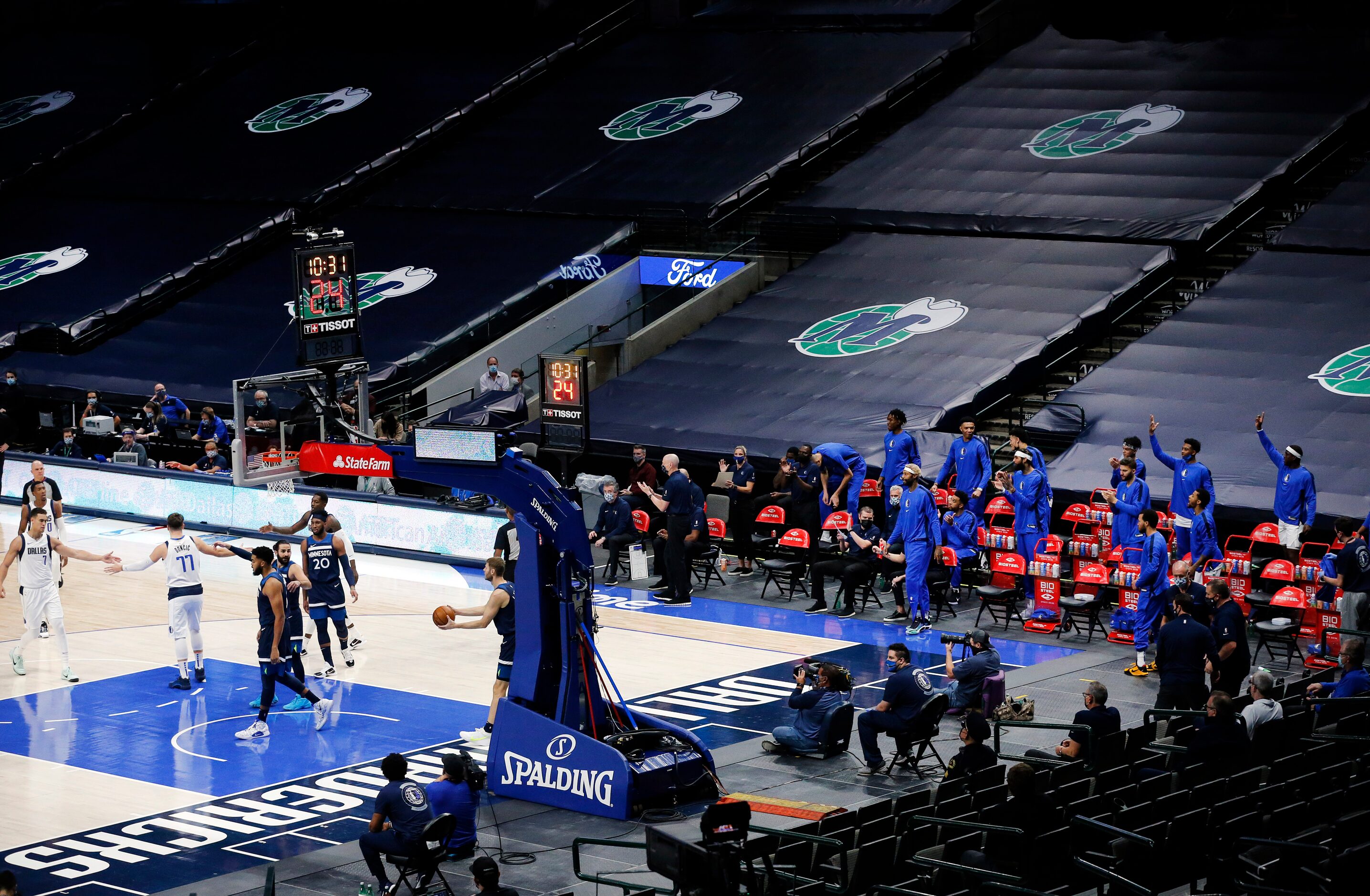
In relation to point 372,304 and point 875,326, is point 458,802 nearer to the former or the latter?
point 875,326

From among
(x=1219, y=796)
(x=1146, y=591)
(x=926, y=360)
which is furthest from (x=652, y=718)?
(x=926, y=360)

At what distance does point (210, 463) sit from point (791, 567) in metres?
11.3

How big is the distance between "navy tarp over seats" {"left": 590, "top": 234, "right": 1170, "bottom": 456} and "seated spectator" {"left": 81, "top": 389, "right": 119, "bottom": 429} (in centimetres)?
972

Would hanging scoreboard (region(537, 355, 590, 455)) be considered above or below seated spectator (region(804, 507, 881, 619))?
above

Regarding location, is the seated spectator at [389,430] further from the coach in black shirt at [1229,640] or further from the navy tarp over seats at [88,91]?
the navy tarp over seats at [88,91]

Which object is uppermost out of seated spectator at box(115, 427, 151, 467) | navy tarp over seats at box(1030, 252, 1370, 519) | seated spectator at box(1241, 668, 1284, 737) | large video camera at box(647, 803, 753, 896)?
large video camera at box(647, 803, 753, 896)

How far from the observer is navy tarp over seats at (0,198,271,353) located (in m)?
39.1

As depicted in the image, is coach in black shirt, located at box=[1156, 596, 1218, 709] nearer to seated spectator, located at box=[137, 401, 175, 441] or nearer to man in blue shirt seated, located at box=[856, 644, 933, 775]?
man in blue shirt seated, located at box=[856, 644, 933, 775]

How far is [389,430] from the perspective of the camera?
25.0 metres

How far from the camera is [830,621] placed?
23438 mm

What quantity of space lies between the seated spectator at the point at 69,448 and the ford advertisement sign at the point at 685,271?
1107 centimetres

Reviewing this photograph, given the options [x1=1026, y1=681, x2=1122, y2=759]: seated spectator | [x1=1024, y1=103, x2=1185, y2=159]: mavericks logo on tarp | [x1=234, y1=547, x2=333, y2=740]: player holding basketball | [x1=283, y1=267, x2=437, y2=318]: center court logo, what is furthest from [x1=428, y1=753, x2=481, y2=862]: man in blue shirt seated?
[x1=1024, y1=103, x2=1185, y2=159]: mavericks logo on tarp

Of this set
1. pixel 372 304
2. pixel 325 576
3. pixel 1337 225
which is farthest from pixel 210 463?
pixel 1337 225

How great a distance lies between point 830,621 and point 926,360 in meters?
6.63
